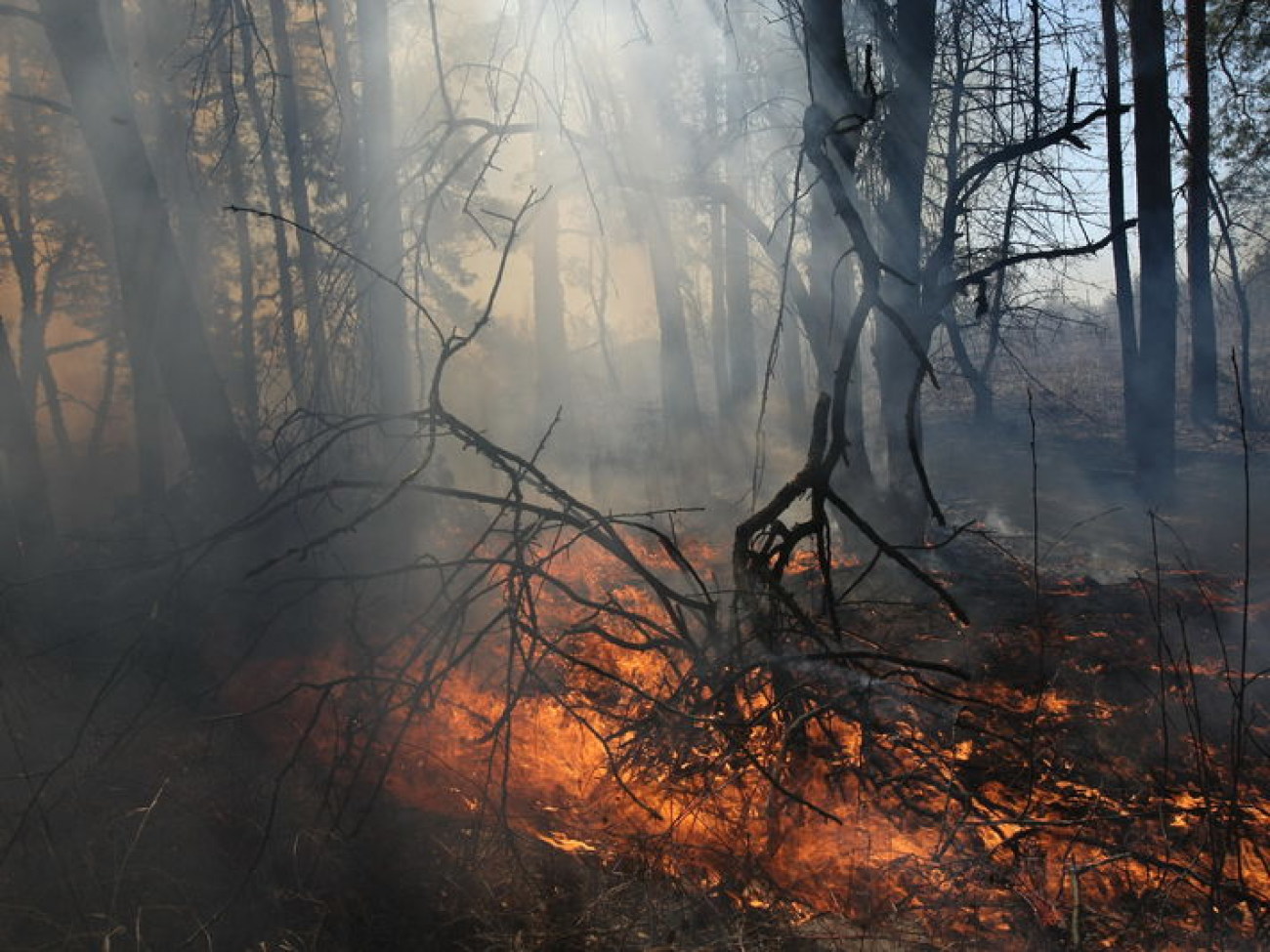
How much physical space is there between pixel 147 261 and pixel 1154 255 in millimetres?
10998

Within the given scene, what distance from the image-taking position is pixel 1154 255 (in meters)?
11.3

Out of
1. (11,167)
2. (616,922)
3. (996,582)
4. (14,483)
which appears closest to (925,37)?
(996,582)

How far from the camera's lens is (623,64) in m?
11.9

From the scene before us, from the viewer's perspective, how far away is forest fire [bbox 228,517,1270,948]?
3039 millimetres

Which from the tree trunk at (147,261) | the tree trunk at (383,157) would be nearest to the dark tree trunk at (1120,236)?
the tree trunk at (383,157)

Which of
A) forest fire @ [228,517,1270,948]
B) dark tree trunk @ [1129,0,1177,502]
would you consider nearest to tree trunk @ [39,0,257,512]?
forest fire @ [228,517,1270,948]

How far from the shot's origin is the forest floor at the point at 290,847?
330 centimetres

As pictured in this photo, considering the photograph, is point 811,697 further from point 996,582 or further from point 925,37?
point 925,37

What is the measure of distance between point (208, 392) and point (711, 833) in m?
4.92

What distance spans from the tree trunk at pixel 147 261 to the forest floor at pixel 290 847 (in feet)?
3.96

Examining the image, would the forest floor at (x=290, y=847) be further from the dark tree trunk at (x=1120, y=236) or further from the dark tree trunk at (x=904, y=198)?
the dark tree trunk at (x=1120, y=236)

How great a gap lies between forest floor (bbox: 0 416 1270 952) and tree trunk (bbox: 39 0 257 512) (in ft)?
3.96

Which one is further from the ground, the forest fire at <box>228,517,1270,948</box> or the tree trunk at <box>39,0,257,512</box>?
the tree trunk at <box>39,0,257,512</box>

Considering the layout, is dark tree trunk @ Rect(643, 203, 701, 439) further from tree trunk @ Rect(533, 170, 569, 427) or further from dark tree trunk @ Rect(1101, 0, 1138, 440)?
dark tree trunk @ Rect(1101, 0, 1138, 440)
